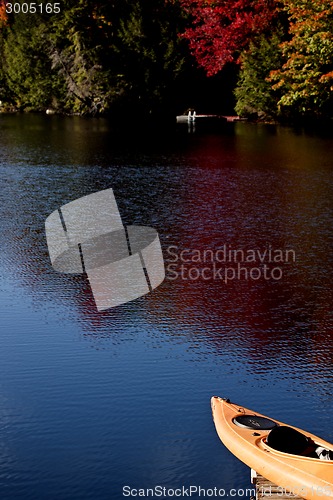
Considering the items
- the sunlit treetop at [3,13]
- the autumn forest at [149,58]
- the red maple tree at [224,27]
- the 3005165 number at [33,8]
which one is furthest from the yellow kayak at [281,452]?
the sunlit treetop at [3,13]

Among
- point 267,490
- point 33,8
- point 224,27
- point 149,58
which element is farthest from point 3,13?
point 267,490

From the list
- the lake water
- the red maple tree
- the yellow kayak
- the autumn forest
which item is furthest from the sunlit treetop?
the yellow kayak

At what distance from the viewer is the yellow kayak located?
5.33 metres

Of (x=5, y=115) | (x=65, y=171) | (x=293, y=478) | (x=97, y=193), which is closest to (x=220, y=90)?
(x=5, y=115)

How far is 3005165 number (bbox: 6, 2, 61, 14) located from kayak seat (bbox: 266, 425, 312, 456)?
1592 inches

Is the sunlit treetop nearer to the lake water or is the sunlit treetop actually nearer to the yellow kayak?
the lake water

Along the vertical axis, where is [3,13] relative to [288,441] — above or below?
above

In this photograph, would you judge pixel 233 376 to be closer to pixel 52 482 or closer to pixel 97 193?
pixel 52 482

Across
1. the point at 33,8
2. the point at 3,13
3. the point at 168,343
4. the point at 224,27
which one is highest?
the point at 33,8

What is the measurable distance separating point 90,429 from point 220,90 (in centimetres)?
3645

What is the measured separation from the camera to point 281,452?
560 centimetres

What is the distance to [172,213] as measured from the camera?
15477 millimetres

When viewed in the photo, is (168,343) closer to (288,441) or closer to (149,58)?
(288,441)

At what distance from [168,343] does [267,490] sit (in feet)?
10.8
